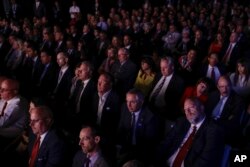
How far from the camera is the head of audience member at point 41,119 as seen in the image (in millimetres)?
3500

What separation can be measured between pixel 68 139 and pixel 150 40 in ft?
20.5

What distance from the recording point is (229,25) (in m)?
Answer: 9.62

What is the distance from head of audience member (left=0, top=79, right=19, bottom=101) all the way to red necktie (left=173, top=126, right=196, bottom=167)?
6.95 ft

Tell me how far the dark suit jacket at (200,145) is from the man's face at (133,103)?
0.48 metres

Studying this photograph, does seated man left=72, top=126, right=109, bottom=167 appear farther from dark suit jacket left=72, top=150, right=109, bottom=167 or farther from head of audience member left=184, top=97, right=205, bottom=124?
head of audience member left=184, top=97, right=205, bottom=124

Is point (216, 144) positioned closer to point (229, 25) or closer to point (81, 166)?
point (81, 166)

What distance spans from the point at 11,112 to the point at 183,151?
2063mm

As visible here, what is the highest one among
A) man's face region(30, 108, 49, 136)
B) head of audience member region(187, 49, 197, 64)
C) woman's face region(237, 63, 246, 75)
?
head of audience member region(187, 49, 197, 64)

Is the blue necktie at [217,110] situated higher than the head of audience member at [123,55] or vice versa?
the head of audience member at [123,55]

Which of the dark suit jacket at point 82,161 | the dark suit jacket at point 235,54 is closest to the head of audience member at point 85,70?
the dark suit jacket at point 82,161

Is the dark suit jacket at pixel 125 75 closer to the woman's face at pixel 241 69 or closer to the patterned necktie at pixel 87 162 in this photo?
the woman's face at pixel 241 69

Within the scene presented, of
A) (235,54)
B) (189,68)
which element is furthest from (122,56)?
(235,54)

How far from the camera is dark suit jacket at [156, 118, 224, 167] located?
3.38 metres

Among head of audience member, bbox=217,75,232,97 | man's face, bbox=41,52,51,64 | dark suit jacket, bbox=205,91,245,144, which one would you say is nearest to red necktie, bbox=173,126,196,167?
dark suit jacket, bbox=205,91,245,144
